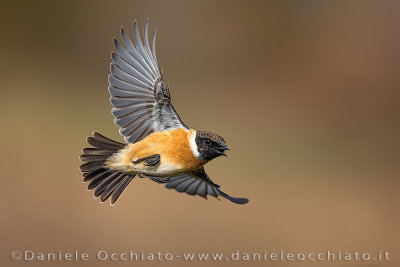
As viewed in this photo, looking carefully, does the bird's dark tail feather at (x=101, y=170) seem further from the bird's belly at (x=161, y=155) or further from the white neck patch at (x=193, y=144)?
the white neck patch at (x=193, y=144)

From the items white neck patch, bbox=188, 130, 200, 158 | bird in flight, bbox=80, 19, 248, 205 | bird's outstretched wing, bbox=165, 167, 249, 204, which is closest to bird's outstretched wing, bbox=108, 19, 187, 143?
bird in flight, bbox=80, 19, 248, 205

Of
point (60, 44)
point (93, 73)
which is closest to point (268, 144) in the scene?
point (93, 73)

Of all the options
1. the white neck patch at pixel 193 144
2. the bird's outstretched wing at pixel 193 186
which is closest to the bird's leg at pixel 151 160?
the white neck patch at pixel 193 144

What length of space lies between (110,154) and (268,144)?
6558 millimetres

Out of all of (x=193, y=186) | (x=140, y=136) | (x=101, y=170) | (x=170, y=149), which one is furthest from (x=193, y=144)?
(x=193, y=186)

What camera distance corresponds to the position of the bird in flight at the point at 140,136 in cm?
356

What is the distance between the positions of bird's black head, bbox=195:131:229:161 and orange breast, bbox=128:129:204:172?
0.08 metres

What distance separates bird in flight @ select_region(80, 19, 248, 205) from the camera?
3.56 metres

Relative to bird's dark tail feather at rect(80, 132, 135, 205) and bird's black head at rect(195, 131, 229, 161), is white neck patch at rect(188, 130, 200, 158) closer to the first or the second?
bird's black head at rect(195, 131, 229, 161)

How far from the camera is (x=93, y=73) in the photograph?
33.1 feet

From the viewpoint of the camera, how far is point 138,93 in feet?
12.5

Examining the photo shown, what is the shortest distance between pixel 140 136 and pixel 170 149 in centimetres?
29

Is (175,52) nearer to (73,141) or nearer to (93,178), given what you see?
(73,141)

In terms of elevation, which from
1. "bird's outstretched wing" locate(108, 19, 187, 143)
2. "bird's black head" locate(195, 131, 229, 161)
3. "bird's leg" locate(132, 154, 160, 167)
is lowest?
"bird's leg" locate(132, 154, 160, 167)
